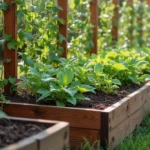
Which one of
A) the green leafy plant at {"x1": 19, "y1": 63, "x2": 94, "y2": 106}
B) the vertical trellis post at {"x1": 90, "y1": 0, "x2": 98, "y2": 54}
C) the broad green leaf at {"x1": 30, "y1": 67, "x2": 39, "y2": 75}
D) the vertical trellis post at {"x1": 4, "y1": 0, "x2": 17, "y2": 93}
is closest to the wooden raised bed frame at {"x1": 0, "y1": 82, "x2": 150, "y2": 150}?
the green leafy plant at {"x1": 19, "y1": 63, "x2": 94, "y2": 106}

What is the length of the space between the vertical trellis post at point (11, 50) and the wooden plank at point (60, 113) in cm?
56

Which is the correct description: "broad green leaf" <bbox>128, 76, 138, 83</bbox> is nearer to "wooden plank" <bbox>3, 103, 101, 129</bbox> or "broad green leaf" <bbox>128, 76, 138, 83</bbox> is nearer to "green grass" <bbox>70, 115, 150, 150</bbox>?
A: "green grass" <bbox>70, 115, 150, 150</bbox>

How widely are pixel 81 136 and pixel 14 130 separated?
1057mm

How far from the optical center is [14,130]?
308 centimetres

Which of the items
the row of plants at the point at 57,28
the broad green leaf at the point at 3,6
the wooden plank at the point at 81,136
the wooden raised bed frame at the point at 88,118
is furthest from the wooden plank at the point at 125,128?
the broad green leaf at the point at 3,6

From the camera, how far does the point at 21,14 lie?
15.0 feet

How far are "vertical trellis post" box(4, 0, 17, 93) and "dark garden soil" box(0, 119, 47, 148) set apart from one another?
1406mm

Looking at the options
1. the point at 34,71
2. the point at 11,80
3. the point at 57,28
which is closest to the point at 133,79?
the point at 57,28

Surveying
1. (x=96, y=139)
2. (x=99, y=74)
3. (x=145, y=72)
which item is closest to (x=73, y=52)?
(x=145, y=72)

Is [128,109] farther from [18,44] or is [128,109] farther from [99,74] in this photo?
[18,44]

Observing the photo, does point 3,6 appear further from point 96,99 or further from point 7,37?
point 96,99

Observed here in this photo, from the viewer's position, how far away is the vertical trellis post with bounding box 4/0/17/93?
4.62 m

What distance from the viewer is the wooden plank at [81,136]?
13.1 feet

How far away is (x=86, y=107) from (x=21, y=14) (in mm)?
1078
